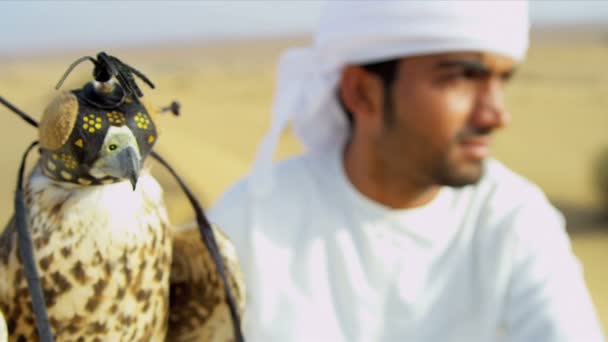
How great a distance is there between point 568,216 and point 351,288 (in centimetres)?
700

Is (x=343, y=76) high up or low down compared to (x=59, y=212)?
down

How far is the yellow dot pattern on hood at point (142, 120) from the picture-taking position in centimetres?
93

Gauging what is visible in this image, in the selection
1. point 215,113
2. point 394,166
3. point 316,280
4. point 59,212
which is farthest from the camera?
point 215,113

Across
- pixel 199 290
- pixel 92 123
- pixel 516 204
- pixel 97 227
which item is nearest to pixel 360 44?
pixel 516 204

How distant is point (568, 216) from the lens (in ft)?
28.8

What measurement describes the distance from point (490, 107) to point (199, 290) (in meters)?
1.17

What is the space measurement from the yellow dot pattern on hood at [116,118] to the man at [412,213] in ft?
4.55

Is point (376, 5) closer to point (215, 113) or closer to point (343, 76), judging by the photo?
point (343, 76)

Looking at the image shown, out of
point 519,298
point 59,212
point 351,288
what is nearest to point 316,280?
point 351,288

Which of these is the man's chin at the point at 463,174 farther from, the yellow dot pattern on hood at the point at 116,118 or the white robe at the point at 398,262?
the yellow dot pattern on hood at the point at 116,118

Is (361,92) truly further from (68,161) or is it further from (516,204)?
(68,161)

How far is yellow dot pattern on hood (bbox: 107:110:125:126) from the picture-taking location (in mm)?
920

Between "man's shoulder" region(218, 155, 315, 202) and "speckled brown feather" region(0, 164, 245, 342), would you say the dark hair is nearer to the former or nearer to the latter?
"man's shoulder" region(218, 155, 315, 202)

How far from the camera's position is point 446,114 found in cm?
233
